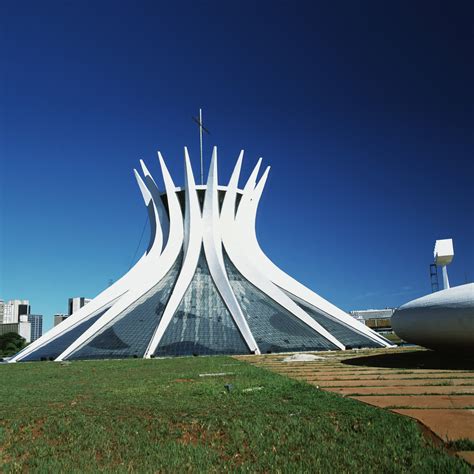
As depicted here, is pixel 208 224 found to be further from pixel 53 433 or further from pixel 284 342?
pixel 53 433

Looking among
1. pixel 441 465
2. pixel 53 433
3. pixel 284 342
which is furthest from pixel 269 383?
pixel 284 342

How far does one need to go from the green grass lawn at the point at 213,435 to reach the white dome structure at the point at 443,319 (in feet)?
17.0

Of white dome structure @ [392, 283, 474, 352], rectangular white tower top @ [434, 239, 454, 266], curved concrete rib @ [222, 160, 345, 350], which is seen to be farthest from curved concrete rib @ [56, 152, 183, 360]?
rectangular white tower top @ [434, 239, 454, 266]

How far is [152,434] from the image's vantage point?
18.9 ft

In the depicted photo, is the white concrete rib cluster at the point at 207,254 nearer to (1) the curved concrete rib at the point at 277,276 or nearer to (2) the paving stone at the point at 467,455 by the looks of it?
(1) the curved concrete rib at the point at 277,276

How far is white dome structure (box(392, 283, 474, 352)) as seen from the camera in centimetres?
1120

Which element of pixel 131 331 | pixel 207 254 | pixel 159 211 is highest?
pixel 159 211

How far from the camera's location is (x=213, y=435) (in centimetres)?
564

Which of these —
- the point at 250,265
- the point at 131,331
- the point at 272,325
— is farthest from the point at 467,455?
the point at 250,265

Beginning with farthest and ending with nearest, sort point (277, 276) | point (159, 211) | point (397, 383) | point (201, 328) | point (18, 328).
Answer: point (18, 328) → point (159, 211) → point (277, 276) → point (201, 328) → point (397, 383)

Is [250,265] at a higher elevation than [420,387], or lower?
higher

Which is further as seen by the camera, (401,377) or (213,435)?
(401,377)

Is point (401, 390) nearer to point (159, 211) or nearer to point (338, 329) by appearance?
point (338, 329)

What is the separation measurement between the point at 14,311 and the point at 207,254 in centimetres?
10635
